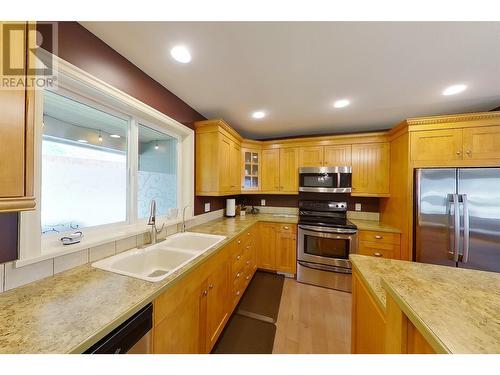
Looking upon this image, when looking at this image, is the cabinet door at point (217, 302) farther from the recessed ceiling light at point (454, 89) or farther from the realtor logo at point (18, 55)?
the recessed ceiling light at point (454, 89)

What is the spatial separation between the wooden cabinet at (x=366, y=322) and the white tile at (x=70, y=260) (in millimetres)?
1718

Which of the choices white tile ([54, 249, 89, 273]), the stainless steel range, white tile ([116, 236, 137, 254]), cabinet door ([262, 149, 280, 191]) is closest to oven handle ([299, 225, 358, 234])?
the stainless steel range

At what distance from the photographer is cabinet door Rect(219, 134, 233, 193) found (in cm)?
238

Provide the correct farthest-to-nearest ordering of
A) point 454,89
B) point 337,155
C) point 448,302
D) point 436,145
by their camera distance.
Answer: point 337,155
point 436,145
point 454,89
point 448,302

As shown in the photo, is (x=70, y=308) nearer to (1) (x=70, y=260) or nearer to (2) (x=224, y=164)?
(1) (x=70, y=260)

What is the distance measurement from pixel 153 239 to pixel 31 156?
110 cm

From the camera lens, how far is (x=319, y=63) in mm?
1454

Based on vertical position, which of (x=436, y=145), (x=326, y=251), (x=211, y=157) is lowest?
(x=326, y=251)

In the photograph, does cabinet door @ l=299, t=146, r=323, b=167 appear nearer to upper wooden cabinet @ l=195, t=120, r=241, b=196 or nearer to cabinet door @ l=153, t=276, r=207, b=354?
upper wooden cabinet @ l=195, t=120, r=241, b=196

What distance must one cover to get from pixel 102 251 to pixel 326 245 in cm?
257

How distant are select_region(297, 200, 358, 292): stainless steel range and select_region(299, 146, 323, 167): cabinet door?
974 mm

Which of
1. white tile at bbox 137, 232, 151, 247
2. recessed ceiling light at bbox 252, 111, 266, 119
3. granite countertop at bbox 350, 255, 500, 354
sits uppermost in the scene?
recessed ceiling light at bbox 252, 111, 266, 119

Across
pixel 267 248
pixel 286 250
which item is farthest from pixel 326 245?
pixel 267 248

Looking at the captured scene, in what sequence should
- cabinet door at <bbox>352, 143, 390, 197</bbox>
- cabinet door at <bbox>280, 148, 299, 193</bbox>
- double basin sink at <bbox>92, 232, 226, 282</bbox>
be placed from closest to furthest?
double basin sink at <bbox>92, 232, 226, 282</bbox>, cabinet door at <bbox>352, 143, 390, 197</bbox>, cabinet door at <bbox>280, 148, 299, 193</bbox>
